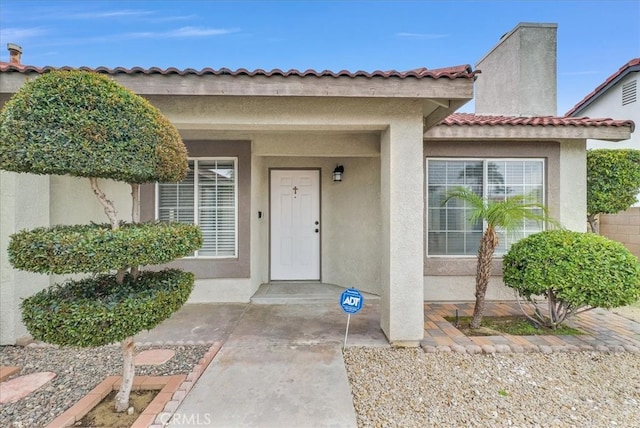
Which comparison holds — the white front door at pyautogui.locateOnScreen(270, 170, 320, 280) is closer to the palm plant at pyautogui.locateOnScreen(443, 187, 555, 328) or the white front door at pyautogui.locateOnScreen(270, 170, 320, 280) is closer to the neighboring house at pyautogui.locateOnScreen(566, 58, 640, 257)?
the palm plant at pyautogui.locateOnScreen(443, 187, 555, 328)

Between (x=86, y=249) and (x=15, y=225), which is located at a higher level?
(x=15, y=225)

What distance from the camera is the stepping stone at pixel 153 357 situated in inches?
154

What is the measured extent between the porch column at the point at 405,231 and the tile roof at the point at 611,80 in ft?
40.3

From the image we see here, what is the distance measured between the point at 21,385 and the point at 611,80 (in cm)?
1845

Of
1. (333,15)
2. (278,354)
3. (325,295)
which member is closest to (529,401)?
(278,354)

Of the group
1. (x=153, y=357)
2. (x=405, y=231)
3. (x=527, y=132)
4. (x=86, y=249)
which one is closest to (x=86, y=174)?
(x=86, y=249)

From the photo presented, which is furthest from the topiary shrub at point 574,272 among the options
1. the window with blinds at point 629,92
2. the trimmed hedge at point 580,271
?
the window with blinds at point 629,92

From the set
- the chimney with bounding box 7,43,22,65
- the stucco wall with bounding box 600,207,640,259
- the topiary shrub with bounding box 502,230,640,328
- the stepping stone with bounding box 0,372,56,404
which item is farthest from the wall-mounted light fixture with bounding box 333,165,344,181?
the stucco wall with bounding box 600,207,640,259

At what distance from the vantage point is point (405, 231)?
169 inches

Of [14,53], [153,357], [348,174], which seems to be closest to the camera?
[153,357]

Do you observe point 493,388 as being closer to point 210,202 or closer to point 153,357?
point 153,357

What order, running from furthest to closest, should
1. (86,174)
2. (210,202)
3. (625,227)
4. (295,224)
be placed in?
(625,227) → (295,224) → (210,202) → (86,174)

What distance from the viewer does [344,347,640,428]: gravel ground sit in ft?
9.54

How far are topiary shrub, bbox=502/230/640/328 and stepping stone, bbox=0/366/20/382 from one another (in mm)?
7430
